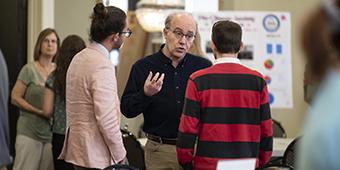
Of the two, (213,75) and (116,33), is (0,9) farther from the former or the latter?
(213,75)

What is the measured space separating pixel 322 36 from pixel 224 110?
1702mm

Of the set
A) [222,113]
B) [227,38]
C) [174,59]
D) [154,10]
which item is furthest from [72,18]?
[222,113]

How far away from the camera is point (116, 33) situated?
292 centimetres

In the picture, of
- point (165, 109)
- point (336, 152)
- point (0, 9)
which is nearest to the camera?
point (336, 152)

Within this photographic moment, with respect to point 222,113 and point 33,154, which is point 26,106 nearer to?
point 33,154

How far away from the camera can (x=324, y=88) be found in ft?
3.38

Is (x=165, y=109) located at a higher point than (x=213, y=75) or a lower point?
lower

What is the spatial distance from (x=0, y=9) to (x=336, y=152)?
5.72 m

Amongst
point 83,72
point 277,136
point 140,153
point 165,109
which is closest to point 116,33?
point 83,72

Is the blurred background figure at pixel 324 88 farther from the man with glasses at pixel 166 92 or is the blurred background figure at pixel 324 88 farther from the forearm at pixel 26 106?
the forearm at pixel 26 106

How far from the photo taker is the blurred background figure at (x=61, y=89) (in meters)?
3.99

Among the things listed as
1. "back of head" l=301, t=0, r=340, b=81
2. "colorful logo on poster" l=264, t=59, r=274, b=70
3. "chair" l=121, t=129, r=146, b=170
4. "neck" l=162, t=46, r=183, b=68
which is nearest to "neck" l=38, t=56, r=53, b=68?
"chair" l=121, t=129, r=146, b=170

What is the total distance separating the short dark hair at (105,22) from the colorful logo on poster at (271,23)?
3.05 metres

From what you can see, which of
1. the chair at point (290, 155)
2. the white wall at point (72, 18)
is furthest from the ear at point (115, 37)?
the white wall at point (72, 18)
